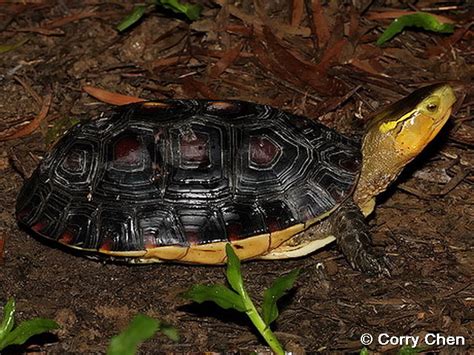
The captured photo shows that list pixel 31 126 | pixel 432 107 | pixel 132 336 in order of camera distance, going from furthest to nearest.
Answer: pixel 31 126 → pixel 432 107 → pixel 132 336

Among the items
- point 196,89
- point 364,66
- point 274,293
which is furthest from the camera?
point 364,66

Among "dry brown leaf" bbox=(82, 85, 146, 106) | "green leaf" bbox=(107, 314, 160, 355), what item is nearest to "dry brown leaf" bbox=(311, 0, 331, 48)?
"dry brown leaf" bbox=(82, 85, 146, 106)

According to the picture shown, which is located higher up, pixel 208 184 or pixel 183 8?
pixel 183 8

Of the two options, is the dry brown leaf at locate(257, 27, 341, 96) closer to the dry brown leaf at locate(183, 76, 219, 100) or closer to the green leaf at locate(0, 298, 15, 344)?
the dry brown leaf at locate(183, 76, 219, 100)

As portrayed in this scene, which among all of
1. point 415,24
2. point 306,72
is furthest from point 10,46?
point 415,24

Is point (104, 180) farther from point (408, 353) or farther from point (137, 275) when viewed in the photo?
point (408, 353)

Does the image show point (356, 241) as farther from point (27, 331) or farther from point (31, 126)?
point (31, 126)

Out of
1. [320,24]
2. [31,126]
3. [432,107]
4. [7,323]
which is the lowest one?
[31,126]

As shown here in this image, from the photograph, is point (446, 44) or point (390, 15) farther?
point (390, 15)
